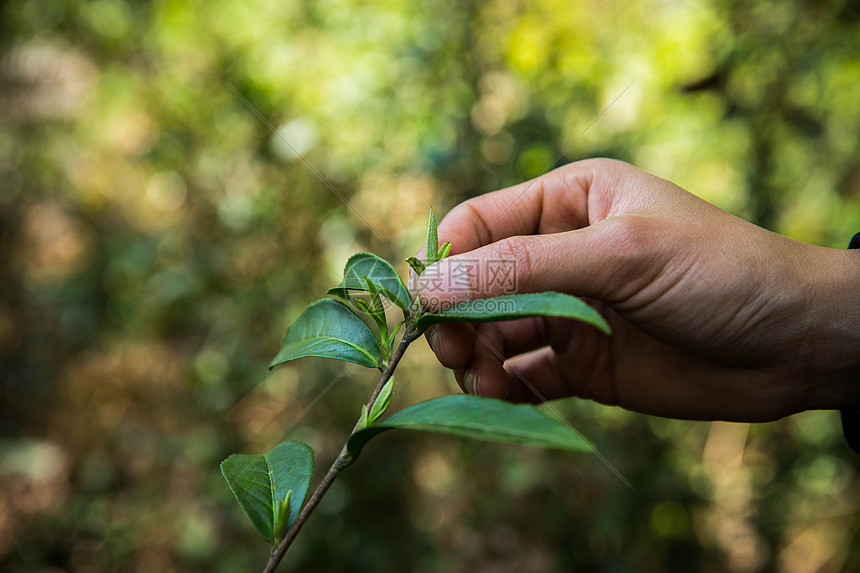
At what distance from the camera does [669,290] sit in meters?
1.08

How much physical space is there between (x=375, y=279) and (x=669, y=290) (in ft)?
1.87

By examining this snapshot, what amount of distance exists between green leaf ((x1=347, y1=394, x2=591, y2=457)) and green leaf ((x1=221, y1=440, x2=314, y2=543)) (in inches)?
6.0

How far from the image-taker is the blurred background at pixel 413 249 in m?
2.00

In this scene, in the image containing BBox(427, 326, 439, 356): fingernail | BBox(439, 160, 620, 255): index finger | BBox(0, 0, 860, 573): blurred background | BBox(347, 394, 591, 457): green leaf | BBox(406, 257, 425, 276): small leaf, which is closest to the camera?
BBox(347, 394, 591, 457): green leaf

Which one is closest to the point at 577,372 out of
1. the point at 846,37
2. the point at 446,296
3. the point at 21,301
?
the point at 446,296

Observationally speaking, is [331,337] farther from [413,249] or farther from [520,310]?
[413,249]

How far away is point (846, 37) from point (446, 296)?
2.18 m

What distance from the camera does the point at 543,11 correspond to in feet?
6.91

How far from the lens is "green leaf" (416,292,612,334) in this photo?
2.15ft

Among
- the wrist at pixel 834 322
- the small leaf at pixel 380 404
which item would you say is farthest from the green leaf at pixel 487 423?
the wrist at pixel 834 322

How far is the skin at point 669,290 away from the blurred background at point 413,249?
0.59m

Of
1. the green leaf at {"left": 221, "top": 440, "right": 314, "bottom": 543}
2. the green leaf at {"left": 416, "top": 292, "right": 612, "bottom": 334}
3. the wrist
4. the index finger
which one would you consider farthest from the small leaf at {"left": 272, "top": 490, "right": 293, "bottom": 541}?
the wrist

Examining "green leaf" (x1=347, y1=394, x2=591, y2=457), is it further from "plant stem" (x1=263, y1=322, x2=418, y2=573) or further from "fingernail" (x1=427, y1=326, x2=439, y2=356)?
"fingernail" (x1=427, y1=326, x2=439, y2=356)

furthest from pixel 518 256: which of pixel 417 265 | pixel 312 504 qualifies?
pixel 312 504
